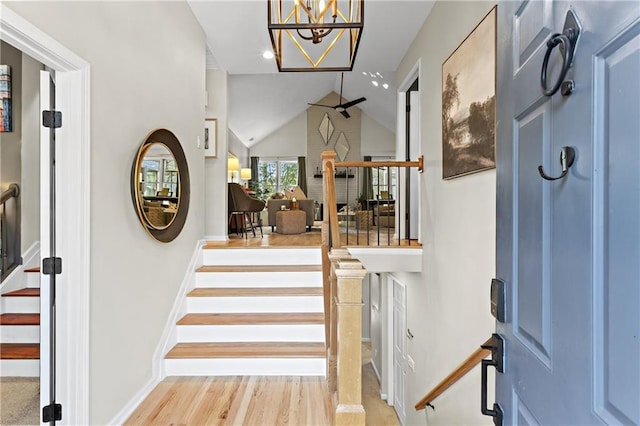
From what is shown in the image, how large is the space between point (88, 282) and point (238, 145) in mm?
8271

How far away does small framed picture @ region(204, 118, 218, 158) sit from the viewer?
4.99 metres

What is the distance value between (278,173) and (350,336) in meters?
9.66

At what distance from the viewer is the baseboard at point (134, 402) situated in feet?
7.29

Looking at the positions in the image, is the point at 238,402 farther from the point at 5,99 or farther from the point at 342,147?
the point at 342,147

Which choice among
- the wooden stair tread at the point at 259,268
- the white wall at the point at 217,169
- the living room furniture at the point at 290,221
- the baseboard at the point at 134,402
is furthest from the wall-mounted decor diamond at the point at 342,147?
the baseboard at the point at 134,402

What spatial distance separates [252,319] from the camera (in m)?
3.23

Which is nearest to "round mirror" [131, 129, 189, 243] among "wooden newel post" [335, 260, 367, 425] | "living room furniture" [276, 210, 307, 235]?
"wooden newel post" [335, 260, 367, 425]

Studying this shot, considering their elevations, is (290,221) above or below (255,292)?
above

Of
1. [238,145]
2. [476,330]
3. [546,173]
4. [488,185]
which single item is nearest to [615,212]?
[546,173]

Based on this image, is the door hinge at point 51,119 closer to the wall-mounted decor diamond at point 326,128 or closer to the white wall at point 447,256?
the white wall at point 447,256

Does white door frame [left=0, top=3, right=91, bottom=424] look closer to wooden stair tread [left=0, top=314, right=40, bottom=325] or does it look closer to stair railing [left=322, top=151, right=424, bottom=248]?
wooden stair tread [left=0, top=314, right=40, bottom=325]

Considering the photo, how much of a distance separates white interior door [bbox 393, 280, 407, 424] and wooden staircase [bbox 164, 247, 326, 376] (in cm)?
165

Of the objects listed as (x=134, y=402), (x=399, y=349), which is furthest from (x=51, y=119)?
(x=399, y=349)

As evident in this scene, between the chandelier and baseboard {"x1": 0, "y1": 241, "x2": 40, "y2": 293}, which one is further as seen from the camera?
baseboard {"x1": 0, "y1": 241, "x2": 40, "y2": 293}
